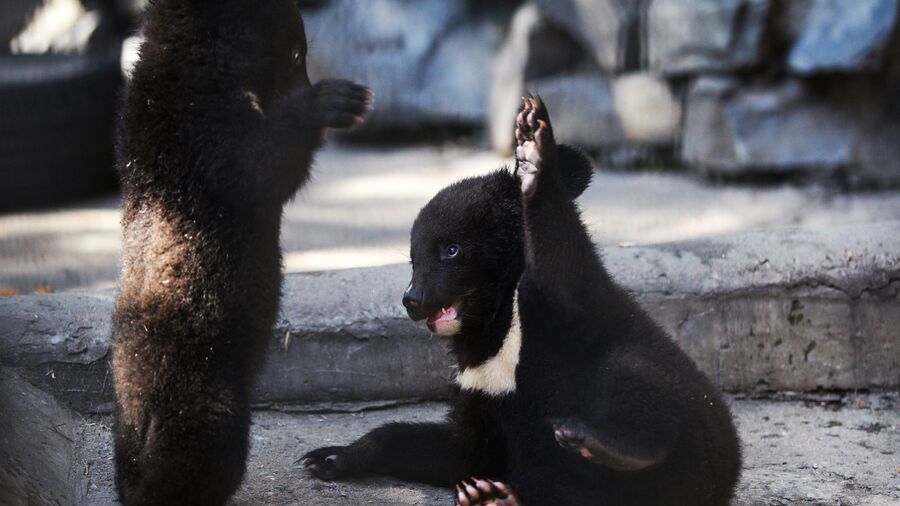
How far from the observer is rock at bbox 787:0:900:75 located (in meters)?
6.87

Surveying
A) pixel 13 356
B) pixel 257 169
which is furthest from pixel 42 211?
pixel 257 169

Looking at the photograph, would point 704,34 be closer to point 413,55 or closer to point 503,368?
point 413,55

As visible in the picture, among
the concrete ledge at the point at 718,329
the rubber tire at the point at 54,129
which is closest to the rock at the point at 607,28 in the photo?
the rubber tire at the point at 54,129

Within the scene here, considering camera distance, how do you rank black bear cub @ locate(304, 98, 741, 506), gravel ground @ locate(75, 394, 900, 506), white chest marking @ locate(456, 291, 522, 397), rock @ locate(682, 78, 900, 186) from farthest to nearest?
rock @ locate(682, 78, 900, 186), gravel ground @ locate(75, 394, 900, 506), white chest marking @ locate(456, 291, 522, 397), black bear cub @ locate(304, 98, 741, 506)

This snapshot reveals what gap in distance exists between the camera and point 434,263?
10.4 ft

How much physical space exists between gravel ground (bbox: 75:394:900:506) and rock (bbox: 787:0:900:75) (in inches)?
131

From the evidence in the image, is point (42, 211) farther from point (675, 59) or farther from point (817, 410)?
point (817, 410)

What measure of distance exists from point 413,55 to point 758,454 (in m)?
6.36

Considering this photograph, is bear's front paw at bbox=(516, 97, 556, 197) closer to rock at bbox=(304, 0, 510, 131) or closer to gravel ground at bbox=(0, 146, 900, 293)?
gravel ground at bbox=(0, 146, 900, 293)

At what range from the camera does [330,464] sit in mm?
3506

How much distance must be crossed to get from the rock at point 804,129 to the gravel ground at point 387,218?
158mm

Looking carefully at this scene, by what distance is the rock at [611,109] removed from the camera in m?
7.96

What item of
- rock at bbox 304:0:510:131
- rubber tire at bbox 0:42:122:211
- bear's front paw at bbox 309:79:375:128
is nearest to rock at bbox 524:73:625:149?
rock at bbox 304:0:510:131

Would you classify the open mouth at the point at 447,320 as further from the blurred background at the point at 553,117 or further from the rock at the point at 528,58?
the rock at the point at 528,58
